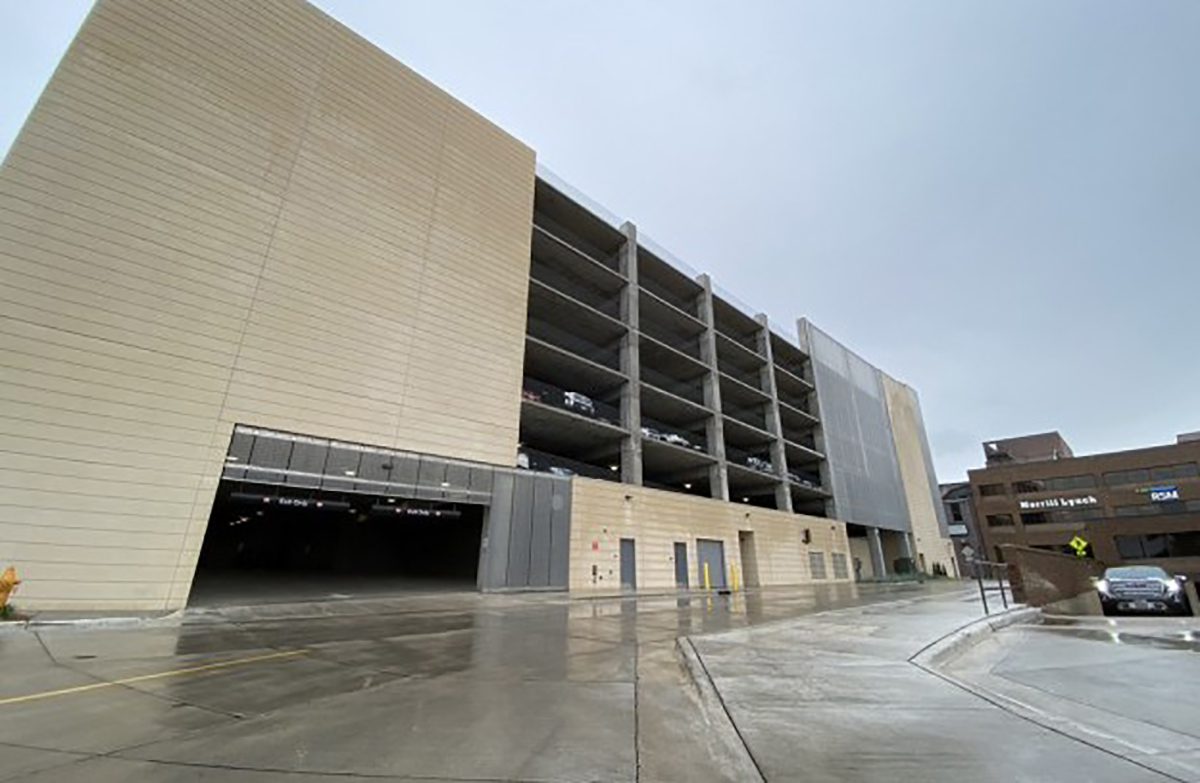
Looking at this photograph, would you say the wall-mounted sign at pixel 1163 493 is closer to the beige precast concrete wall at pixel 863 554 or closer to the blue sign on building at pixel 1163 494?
the blue sign on building at pixel 1163 494

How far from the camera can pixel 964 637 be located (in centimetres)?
781

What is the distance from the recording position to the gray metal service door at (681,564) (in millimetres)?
25797

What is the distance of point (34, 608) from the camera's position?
11.1m

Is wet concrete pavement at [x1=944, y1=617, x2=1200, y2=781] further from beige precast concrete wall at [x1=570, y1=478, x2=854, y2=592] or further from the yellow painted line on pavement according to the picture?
beige precast concrete wall at [x1=570, y1=478, x2=854, y2=592]

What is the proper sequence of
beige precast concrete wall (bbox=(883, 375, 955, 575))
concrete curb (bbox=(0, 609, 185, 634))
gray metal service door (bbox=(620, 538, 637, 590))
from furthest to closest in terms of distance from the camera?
beige precast concrete wall (bbox=(883, 375, 955, 575)), gray metal service door (bbox=(620, 538, 637, 590)), concrete curb (bbox=(0, 609, 185, 634))

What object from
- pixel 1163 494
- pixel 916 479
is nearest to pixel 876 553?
pixel 916 479

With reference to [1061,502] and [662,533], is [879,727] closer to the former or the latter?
[662,533]

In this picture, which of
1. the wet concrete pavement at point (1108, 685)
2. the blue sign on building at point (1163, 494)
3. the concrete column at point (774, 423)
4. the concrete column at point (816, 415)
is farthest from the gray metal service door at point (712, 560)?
the blue sign on building at point (1163, 494)

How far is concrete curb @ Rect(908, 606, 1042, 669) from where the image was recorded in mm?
6077

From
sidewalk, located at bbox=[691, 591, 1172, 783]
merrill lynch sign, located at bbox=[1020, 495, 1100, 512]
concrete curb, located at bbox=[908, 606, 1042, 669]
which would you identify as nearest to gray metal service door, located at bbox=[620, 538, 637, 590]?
concrete curb, located at bbox=[908, 606, 1042, 669]

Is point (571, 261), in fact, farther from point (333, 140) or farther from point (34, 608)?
point (34, 608)

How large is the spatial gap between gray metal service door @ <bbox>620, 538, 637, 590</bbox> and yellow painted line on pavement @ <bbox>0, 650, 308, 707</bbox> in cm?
1779

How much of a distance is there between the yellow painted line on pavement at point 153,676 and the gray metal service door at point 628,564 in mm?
17786

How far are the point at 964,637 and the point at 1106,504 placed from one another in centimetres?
6973
